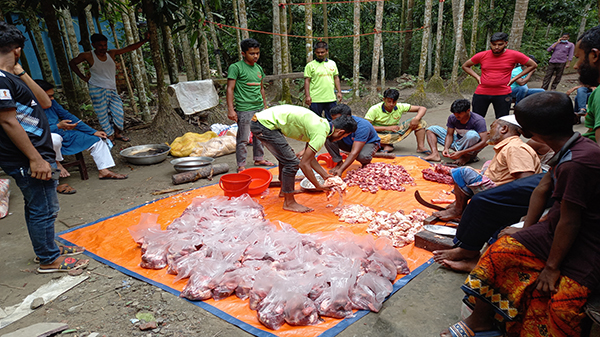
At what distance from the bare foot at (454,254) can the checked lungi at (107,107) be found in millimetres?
5634

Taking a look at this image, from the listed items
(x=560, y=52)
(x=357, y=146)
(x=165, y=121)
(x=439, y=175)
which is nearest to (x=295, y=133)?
(x=357, y=146)

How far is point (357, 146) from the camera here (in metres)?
4.61

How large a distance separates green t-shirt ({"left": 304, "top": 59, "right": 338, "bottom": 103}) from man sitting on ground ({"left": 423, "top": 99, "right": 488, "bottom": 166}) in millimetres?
1926

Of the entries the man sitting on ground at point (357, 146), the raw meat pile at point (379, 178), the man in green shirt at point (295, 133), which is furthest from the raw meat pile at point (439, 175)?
the man in green shirt at point (295, 133)

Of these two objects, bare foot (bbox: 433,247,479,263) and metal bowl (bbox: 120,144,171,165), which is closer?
bare foot (bbox: 433,247,479,263)

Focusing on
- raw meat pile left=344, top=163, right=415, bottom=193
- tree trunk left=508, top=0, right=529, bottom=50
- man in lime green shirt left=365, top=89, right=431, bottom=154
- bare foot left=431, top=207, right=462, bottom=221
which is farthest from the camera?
tree trunk left=508, top=0, right=529, bottom=50

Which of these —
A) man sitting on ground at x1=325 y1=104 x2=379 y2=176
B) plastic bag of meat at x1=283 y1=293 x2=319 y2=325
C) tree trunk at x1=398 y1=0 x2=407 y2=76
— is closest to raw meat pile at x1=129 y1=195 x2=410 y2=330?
plastic bag of meat at x1=283 y1=293 x2=319 y2=325

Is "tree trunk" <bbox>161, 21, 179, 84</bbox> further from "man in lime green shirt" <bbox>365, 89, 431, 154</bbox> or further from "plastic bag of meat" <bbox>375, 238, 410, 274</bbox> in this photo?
"plastic bag of meat" <bbox>375, 238, 410, 274</bbox>

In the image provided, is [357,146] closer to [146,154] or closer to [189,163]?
[189,163]

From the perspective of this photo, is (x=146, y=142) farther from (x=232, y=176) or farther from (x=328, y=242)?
(x=328, y=242)

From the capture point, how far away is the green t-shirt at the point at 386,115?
221 inches

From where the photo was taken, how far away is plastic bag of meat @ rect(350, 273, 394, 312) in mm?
2142

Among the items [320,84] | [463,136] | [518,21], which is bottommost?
[463,136]

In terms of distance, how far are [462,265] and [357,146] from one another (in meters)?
2.42
